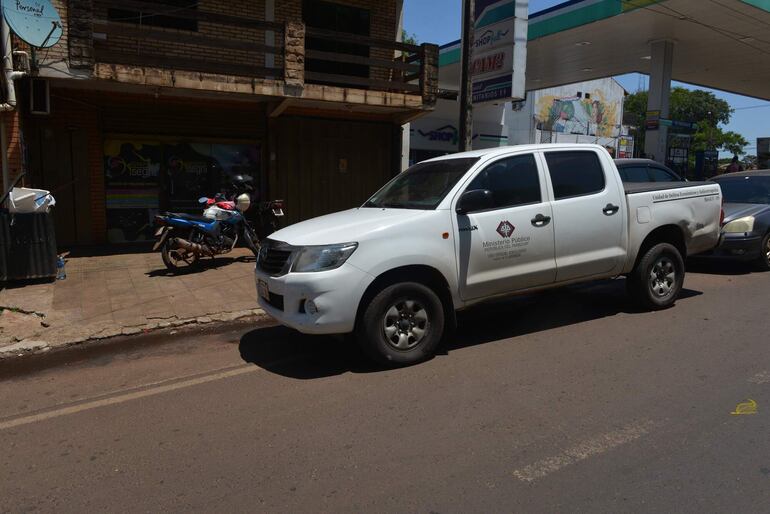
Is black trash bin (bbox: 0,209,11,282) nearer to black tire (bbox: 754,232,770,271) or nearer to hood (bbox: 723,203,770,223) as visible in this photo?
hood (bbox: 723,203,770,223)

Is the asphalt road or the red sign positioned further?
the red sign

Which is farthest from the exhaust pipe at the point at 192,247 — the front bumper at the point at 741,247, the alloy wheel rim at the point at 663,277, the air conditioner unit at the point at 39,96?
the front bumper at the point at 741,247

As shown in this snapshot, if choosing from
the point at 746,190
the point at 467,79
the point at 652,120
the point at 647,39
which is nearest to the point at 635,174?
the point at 746,190

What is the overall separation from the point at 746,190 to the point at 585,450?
29.4 ft

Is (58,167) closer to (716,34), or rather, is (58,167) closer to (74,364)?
(74,364)

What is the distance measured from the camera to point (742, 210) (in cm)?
940

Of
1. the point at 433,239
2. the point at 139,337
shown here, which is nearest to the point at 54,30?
the point at 139,337

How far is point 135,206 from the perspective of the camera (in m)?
11.4

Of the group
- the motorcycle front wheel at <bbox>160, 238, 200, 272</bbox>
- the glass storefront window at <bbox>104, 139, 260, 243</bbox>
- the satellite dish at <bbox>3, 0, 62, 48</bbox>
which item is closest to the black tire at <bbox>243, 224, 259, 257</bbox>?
the motorcycle front wheel at <bbox>160, 238, 200, 272</bbox>

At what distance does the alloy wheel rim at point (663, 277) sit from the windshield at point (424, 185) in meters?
2.67

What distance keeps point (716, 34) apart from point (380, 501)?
1743cm

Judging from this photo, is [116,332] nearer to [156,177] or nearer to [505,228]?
[505,228]

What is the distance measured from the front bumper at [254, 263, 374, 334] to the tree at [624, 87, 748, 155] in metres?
52.3

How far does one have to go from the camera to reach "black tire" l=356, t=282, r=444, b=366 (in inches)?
187
